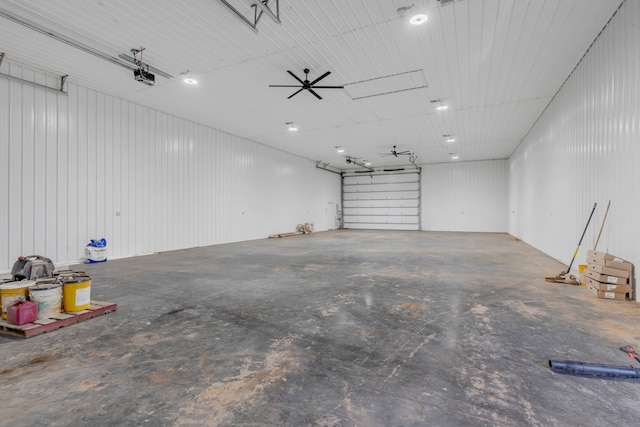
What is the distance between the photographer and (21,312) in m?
3.00

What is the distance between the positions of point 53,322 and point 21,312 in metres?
0.29

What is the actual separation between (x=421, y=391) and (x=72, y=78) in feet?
29.7

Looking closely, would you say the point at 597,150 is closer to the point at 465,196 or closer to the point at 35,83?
the point at 35,83

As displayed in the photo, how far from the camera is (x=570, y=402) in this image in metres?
1.94

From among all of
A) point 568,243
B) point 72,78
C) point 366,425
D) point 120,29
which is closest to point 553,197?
point 568,243

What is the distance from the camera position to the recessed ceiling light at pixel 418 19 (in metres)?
4.52

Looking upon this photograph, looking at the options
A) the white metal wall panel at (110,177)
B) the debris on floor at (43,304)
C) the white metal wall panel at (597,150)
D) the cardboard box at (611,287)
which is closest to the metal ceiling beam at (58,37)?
the white metal wall panel at (110,177)

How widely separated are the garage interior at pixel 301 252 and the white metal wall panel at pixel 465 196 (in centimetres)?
464

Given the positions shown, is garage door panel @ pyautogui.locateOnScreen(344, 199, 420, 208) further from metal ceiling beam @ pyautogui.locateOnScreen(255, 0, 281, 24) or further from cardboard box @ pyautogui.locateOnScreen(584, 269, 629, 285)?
metal ceiling beam @ pyautogui.locateOnScreen(255, 0, 281, 24)

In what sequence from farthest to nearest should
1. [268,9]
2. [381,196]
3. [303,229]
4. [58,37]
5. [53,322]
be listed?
[381,196]
[303,229]
[58,37]
[268,9]
[53,322]

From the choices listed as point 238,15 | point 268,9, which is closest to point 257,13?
point 238,15

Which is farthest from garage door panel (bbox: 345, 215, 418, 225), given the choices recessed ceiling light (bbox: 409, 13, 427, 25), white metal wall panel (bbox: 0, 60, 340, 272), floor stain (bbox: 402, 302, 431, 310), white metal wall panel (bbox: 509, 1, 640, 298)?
floor stain (bbox: 402, 302, 431, 310)

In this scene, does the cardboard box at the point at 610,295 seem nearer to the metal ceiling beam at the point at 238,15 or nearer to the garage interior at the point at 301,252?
the garage interior at the point at 301,252

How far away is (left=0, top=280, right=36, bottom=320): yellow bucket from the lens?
10.1 feet
